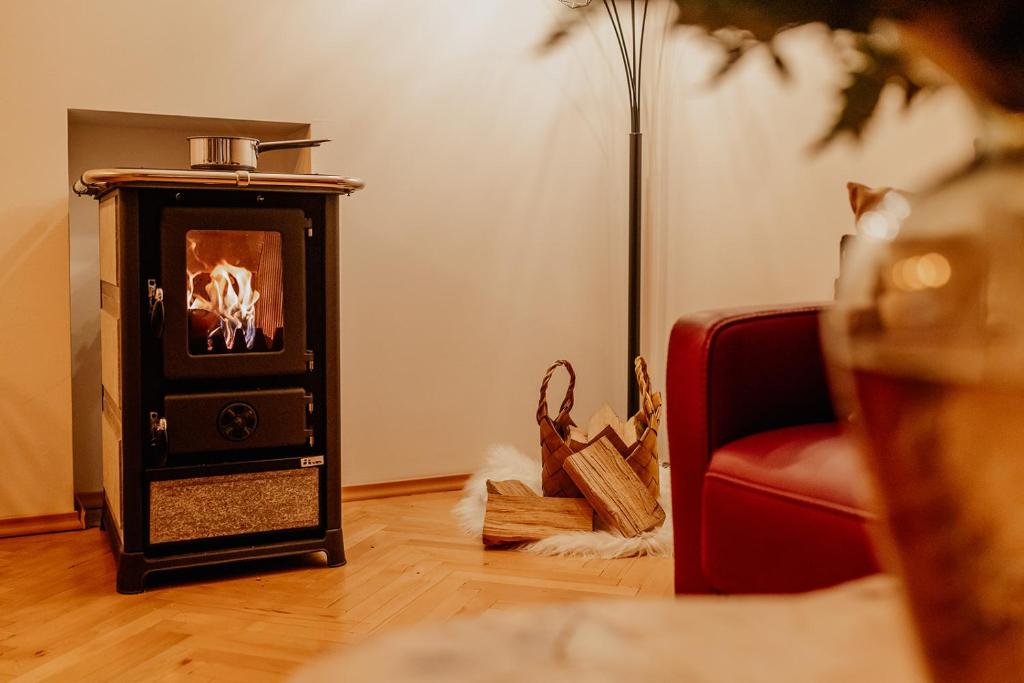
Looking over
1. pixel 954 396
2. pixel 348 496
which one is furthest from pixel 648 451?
pixel 954 396

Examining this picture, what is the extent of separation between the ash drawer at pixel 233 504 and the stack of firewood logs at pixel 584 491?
51 centimetres

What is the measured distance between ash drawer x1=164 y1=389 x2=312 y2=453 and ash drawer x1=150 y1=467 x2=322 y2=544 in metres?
0.08

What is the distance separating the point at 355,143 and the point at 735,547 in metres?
1.92

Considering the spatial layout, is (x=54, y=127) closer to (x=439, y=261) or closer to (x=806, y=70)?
(x=439, y=261)

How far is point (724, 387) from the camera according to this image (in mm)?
1588

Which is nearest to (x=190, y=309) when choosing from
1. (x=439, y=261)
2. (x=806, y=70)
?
(x=439, y=261)

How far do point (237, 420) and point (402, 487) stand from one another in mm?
950

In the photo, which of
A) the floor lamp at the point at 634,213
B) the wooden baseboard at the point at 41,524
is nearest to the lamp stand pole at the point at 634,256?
the floor lamp at the point at 634,213

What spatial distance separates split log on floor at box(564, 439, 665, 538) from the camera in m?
2.52

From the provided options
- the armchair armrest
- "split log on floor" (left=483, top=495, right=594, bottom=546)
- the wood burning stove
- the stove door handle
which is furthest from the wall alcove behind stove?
the armchair armrest

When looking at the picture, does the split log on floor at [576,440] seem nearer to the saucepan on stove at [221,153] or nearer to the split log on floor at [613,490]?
the split log on floor at [613,490]

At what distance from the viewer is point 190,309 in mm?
2199

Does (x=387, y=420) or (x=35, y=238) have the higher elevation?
(x=35, y=238)

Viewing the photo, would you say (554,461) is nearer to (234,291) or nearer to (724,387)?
(234,291)
